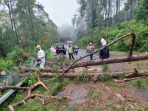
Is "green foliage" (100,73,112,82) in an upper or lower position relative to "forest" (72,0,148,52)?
lower

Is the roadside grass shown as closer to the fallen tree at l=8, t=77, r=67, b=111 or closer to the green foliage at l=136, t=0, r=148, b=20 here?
the fallen tree at l=8, t=77, r=67, b=111

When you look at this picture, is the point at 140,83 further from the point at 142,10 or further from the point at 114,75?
the point at 142,10

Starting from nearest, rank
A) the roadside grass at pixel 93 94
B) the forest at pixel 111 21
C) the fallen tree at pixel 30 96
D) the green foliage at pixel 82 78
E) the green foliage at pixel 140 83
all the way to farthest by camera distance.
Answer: the fallen tree at pixel 30 96 < the roadside grass at pixel 93 94 < the green foliage at pixel 140 83 < the green foliage at pixel 82 78 < the forest at pixel 111 21

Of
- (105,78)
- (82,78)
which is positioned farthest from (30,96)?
(105,78)

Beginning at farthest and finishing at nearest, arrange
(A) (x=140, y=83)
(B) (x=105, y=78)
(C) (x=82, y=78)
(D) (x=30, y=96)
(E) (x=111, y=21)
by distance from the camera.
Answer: (E) (x=111, y=21) < (C) (x=82, y=78) < (B) (x=105, y=78) < (A) (x=140, y=83) < (D) (x=30, y=96)

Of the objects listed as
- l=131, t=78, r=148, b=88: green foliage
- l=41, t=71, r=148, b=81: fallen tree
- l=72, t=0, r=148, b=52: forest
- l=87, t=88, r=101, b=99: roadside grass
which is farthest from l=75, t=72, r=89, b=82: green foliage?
l=72, t=0, r=148, b=52: forest

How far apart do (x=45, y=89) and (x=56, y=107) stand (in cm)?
276

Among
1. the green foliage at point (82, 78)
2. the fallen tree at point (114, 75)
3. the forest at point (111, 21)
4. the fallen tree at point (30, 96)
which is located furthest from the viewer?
the forest at point (111, 21)

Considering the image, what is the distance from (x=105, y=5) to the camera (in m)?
80.6

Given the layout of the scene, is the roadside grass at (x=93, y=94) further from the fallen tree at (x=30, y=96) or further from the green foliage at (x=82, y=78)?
the green foliage at (x=82, y=78)

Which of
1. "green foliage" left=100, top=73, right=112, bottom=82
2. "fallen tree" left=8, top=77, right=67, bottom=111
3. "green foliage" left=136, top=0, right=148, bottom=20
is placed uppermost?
"green foliage" left=136, top=0, right=148, bottom=20

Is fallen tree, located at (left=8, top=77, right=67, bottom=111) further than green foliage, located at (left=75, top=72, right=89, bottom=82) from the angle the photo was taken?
No

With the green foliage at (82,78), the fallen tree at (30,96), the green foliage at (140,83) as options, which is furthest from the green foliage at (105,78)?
the fallen tree at (30,96)

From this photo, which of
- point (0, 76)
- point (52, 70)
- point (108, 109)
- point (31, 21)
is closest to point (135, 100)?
point (108, 109)
